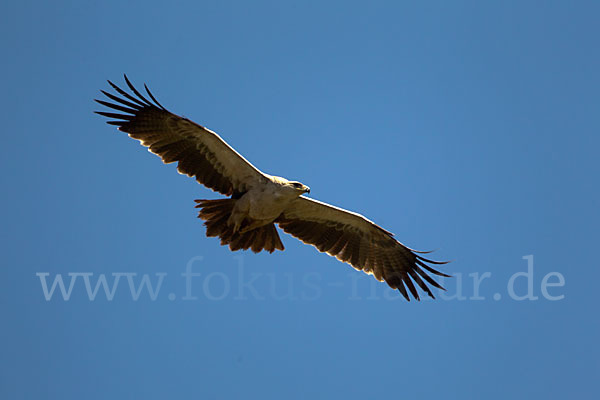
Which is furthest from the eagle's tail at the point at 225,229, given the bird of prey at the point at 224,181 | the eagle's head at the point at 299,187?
the eagle's head at the point at 299,187

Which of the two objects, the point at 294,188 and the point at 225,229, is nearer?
the point at 294,188

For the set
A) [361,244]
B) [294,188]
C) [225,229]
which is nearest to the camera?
[294,188]

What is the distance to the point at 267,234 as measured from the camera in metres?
11.5

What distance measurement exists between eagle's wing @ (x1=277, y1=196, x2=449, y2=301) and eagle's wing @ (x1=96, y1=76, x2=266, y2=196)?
1.13 metres

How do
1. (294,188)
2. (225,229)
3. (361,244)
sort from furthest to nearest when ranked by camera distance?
(361,244) → (225,229) → (294,188)

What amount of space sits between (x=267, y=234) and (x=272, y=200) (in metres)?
0.84

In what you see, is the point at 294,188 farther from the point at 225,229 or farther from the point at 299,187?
the point at 225,229

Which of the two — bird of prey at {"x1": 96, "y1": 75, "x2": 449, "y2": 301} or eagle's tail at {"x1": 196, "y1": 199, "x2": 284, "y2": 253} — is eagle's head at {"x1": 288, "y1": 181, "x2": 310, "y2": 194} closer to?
bird of prey at {"x1": 96, "y1": 75, "x2": 449, "y2": 301}

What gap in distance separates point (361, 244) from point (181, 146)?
3.44 m

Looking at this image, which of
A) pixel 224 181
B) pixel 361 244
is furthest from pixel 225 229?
pixel 361 244

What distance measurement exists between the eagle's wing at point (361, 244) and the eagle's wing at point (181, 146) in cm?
113

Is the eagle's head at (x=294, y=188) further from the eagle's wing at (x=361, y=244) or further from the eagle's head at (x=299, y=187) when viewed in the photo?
the eagle's wing at (x=361, y=244)

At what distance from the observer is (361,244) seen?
1231 centimetres

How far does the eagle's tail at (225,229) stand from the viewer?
1114cm
